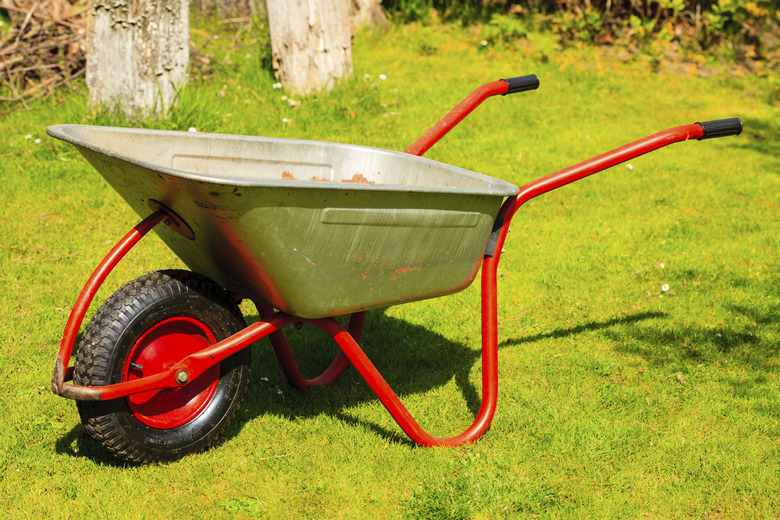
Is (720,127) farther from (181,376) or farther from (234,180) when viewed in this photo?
(181,376)

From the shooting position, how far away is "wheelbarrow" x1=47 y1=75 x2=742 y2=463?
212 centimetres

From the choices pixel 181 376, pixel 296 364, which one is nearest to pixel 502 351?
pixel 296 364

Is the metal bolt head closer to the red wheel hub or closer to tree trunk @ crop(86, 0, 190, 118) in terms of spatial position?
the red wheel hub

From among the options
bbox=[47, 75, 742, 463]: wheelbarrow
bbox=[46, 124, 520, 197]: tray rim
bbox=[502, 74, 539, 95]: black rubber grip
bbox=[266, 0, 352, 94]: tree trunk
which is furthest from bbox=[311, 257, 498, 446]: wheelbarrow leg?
bbox=[266, 0, 352, 94]: tree trunk

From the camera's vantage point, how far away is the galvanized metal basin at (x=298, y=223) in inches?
81.0

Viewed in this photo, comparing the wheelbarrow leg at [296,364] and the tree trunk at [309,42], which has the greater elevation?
the tree trunk at [309,42]

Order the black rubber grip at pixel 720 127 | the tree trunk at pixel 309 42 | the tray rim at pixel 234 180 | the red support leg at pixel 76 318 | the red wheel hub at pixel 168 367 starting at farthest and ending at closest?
the tree trunk at pixel 309 42 → the black rubber grip at pixel 720 127 → the red wheel hub at pixel 168 367 → the red support leg at pixel 76 318 → the tray rim at pixel 234 180

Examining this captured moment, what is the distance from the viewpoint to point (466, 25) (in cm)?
893

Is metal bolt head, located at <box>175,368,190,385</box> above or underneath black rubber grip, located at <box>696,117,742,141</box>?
underneath

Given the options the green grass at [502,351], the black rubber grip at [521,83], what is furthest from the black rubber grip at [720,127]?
the green grass at [502,351]

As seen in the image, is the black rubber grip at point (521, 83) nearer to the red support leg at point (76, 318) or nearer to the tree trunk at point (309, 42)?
the red support leg at point (76, 318)

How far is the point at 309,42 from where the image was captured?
6.12 m

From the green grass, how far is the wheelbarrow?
237 millimetres

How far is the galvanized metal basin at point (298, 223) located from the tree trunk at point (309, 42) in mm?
3482
